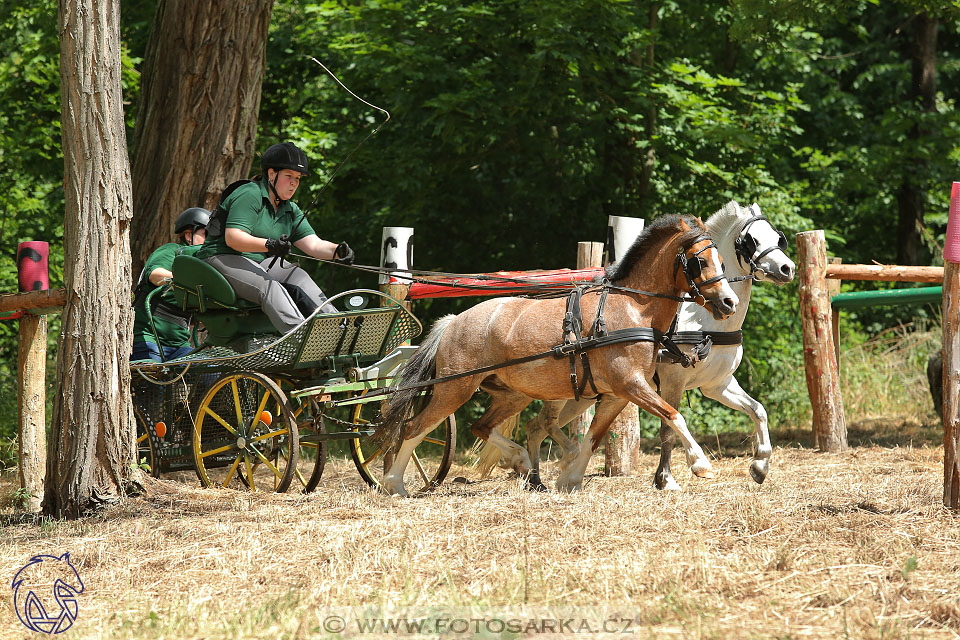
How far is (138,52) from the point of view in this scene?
14.6 meters

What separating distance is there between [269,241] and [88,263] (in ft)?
3.69

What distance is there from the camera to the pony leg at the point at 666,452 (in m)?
7.09

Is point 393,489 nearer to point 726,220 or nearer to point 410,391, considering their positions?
point 410,391

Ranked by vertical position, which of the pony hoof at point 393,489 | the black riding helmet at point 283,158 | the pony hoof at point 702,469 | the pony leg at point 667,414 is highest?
the black riding helmet at point 283,158

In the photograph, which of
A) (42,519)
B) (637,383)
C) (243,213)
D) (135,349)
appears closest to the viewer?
(42,519)

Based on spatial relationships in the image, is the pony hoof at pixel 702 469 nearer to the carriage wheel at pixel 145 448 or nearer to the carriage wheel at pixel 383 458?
the carriage wheel at pixel 383 458

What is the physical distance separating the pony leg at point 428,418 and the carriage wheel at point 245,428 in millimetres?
656

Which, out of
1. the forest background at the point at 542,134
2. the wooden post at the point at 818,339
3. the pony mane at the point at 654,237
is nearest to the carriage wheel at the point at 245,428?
the pony mane at the point at 654,237

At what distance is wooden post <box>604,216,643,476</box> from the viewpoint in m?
8.50

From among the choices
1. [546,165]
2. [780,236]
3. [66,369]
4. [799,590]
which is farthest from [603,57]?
[799,590]

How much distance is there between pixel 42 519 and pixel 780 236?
499 cm

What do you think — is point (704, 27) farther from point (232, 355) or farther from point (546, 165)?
point (232, 355)

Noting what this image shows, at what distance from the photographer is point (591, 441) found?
705cm

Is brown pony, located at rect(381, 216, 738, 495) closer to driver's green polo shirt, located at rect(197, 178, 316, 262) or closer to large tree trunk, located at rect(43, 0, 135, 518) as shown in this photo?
driver's green polo shirt, located at rect(197, 178, 316, 262)
